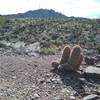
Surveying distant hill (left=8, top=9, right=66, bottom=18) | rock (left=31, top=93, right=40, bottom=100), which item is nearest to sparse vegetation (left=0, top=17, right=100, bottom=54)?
rock (left=31, top=93, right=40, bottom=100)

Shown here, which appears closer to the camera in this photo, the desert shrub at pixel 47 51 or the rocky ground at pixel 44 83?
the rocky ground at pixel 44 83

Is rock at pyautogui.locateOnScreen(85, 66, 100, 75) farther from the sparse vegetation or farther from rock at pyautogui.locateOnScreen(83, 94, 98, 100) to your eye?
the sparse vegetation

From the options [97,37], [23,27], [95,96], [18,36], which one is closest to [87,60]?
[95,96]

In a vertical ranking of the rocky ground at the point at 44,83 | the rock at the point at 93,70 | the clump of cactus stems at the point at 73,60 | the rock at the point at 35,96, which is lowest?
the rock at the point at 35,96

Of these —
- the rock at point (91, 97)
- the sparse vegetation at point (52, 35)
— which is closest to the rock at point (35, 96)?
the rock at point (91, 97)

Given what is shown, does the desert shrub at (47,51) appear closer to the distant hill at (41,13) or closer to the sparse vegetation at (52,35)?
the sparse vegetation at (52,35)

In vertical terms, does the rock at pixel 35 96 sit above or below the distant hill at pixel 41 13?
→ below

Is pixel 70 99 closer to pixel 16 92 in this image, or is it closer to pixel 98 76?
pixel 16 92

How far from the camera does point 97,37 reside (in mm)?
25484

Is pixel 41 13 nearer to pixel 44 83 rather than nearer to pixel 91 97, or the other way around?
pixel 44 83

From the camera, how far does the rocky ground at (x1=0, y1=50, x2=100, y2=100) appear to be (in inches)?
408

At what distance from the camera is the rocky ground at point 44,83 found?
34.0 feet

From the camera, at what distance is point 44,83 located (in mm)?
11477

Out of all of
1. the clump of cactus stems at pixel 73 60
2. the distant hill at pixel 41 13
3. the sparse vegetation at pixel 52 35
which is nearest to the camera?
the clump of cactus stems at pixel 73 60
